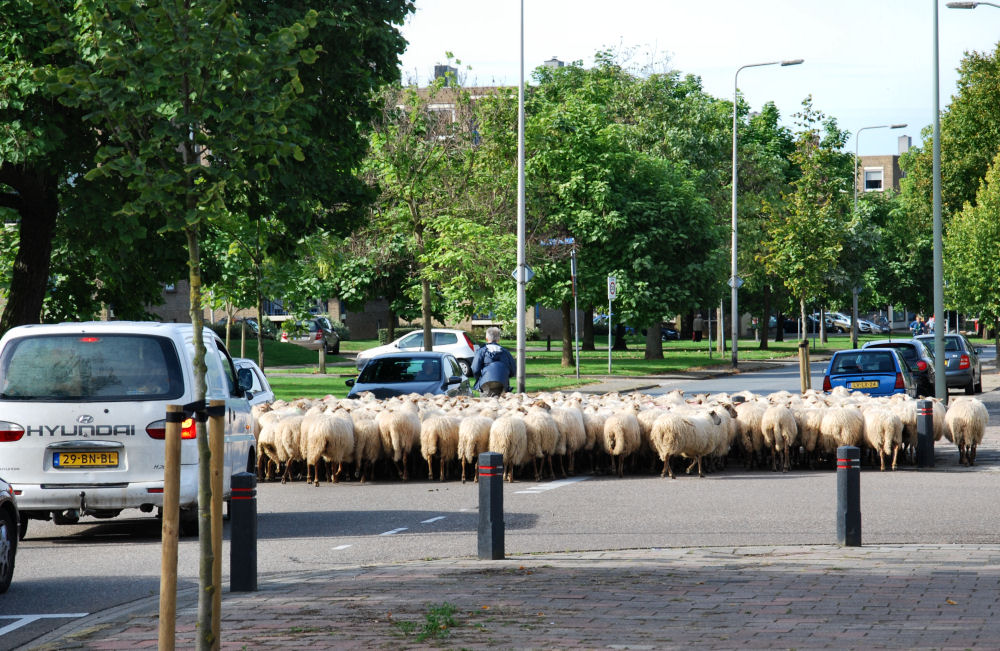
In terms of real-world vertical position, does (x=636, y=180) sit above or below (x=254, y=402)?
above

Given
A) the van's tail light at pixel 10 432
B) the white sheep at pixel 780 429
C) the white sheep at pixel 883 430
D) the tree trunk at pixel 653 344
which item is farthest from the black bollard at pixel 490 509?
the tree trunk at pixel 653 344

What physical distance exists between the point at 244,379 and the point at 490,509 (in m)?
4.68

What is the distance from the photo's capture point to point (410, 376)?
20.9 metres

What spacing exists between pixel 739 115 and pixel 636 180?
→ 1957 cm

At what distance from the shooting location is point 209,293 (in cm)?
3328

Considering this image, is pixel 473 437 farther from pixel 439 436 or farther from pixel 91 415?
pixel 91 415

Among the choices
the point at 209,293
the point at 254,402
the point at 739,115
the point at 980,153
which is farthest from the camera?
the point at 739,115

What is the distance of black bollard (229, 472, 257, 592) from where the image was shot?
8070mm

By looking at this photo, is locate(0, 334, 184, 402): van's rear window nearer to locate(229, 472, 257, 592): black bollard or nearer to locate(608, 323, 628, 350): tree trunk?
locate(229, 472, 257, 592): black bollard

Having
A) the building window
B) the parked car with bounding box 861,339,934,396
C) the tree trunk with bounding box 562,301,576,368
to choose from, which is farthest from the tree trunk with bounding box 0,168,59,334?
the building window

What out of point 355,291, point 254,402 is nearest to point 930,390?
point 254,402

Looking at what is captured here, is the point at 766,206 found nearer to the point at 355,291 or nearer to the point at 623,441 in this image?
the point at 355,291

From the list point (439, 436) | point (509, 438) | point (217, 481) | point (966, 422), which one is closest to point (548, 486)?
point (509, 438)

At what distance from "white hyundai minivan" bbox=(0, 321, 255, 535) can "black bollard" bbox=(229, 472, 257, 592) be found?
7.88ft
